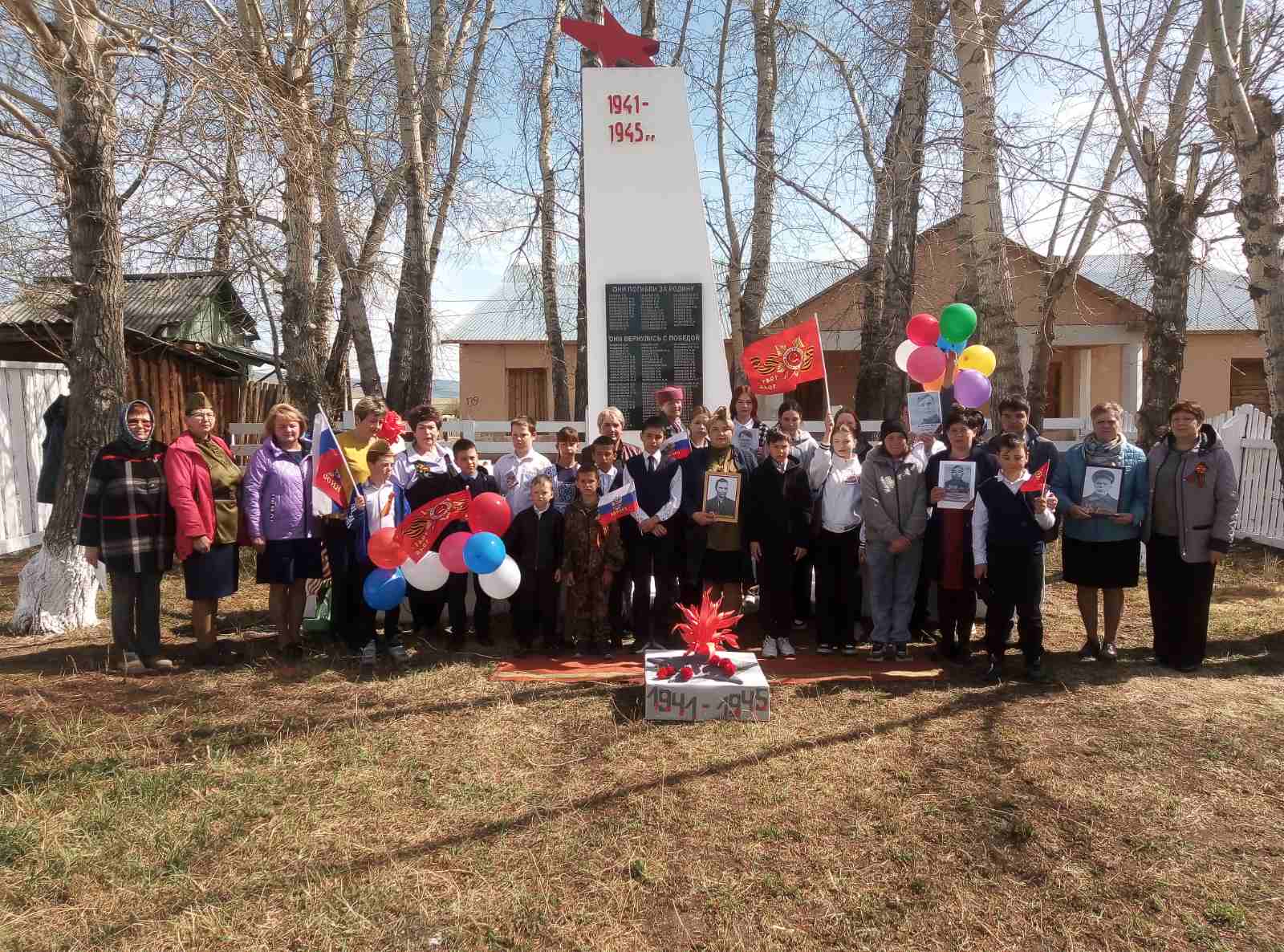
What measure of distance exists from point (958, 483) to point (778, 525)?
1.16m

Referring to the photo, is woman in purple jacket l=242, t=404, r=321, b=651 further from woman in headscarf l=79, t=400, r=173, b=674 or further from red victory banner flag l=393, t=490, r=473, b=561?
red victory banner flag l=393, t=490, r=473, b=561

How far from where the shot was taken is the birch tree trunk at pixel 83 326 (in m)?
6.07

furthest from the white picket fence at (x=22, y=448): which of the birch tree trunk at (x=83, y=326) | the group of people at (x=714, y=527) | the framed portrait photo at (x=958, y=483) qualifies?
the framed portrait photo at (x=958, y=483)

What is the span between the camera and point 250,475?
539cm

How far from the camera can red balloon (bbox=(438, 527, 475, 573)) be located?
192 inches

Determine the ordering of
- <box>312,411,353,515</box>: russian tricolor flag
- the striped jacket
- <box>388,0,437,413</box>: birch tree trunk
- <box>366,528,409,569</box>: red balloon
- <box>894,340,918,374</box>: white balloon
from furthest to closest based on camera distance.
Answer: <box>388,0,437,413</box>: birch tree trunk → <box>894,340,918,374</box>: white balloon → <box>312,411,353,515</box>: russian tricolor flag → the striped jacket → <box>366,528,409,569</box>: red balloon

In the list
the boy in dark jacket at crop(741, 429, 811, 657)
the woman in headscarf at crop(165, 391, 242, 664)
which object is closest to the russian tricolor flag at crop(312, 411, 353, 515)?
the woman in headscarf at crop(165, 391, 242, 664)

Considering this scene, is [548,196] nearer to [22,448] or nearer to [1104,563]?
[22,448]

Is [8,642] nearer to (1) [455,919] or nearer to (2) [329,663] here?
(2) [329,663]

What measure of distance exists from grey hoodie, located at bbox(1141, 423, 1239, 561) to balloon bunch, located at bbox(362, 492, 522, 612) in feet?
13.3

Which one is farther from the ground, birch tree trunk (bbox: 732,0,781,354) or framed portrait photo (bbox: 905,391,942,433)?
birch tree trunk (bbox: 732,0,781,354)

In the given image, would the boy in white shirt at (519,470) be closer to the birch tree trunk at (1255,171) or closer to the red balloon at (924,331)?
the red balloon at (924,331)

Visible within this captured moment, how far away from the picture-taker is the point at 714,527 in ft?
18.9

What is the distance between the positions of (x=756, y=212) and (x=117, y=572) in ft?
28.7
